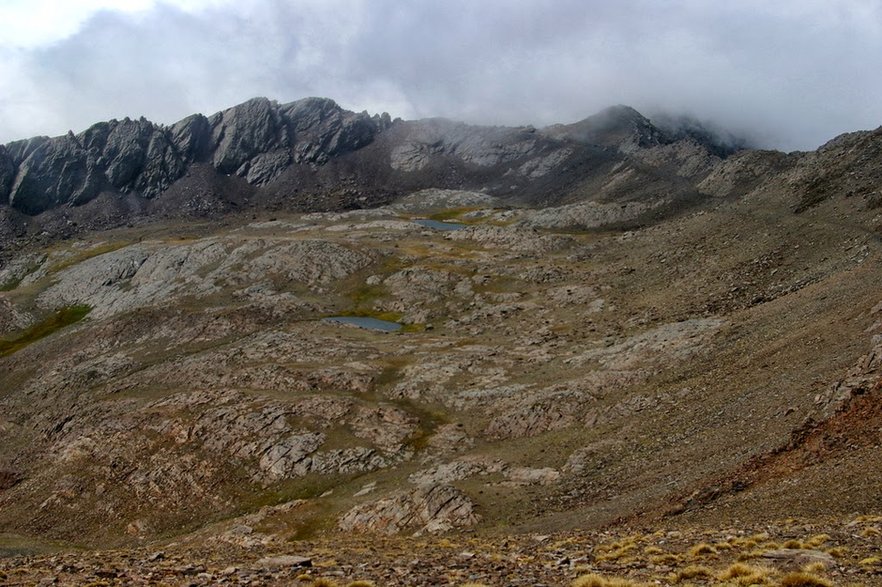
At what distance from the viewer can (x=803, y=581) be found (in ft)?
61.3

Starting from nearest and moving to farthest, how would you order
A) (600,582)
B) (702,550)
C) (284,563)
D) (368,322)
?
(600,582)
(702,550)
(284,563)
(368,322)

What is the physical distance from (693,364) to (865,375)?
83.8ft

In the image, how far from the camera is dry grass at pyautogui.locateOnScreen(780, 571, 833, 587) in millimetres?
18453

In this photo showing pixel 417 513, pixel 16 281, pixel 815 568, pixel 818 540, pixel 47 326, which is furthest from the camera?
pixel 16 281

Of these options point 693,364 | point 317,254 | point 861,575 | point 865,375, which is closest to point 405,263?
point 317,254

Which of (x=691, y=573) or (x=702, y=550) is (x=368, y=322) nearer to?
(x=702, y=550)

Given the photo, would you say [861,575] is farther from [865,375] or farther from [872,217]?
[872,217]

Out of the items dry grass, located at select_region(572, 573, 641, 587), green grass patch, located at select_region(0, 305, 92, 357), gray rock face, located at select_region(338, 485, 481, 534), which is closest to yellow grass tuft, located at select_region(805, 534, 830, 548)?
dry grass, located at select_region(572, 573, 641, 587)

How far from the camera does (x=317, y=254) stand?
147 metres

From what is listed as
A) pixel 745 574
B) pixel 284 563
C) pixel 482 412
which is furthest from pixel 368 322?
pixel 745 574

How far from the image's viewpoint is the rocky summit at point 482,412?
28438 millimetres

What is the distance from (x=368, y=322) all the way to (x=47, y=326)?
82808mm

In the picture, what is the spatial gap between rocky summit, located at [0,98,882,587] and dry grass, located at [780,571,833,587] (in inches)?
2.6

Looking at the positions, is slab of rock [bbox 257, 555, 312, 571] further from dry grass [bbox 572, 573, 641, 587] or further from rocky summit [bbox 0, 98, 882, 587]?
dry grass [bbox 572, 573, 641, 587]
